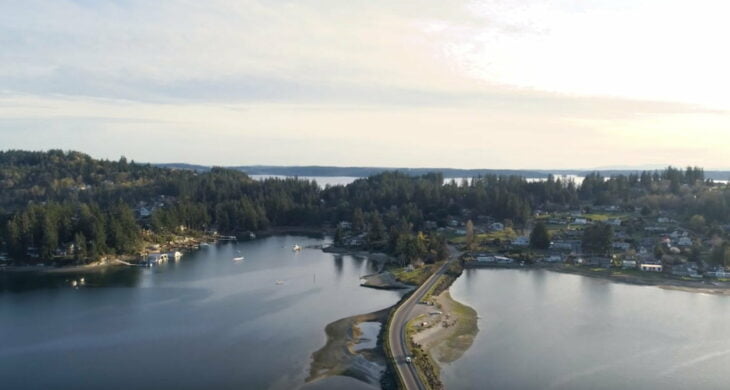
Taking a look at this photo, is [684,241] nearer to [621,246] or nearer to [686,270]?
[621,246]

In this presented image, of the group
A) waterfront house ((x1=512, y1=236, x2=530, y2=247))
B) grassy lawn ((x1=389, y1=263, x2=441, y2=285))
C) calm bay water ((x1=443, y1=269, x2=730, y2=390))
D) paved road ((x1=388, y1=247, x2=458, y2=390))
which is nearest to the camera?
paved road ((x1=388, y1=247, x2=458, y2=390))

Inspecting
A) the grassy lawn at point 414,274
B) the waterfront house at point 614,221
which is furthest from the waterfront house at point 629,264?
the waterfront house at point 614,221

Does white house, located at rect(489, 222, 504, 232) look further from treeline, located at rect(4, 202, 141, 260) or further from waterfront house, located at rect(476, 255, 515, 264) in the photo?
treeline, located at rect(4, 202, 141, 260)

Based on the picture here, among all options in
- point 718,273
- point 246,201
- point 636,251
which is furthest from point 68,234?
point 718,273

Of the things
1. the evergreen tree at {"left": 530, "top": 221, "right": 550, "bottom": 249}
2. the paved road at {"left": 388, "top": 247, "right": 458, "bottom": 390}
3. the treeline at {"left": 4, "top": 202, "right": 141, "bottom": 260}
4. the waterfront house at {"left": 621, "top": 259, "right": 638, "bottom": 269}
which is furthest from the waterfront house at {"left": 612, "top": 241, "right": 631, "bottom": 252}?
the treeline at {"left": 4, "top": 202, "right": 141, "bottom": 260}

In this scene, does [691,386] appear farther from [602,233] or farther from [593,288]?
[602,233]

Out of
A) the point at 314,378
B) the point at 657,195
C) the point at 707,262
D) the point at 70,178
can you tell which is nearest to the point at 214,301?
the point at 314,378
